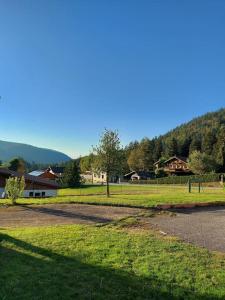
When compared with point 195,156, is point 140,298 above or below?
below

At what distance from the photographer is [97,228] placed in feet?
43.4

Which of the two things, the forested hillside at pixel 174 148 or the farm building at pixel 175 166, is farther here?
the farm building at pixel 175 166

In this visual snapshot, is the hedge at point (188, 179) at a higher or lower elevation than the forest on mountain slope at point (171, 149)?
lower

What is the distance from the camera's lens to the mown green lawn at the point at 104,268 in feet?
22.3

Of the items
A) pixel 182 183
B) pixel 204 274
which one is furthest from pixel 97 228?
pixel 182 183

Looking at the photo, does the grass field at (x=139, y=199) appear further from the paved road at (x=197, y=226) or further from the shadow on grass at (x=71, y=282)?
the shadow on grass at (x=71, y=282)

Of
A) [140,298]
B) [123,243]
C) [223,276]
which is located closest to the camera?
[140,298]

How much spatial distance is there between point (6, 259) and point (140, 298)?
355 centimetres

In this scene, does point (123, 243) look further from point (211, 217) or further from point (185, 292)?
point (211, 217)

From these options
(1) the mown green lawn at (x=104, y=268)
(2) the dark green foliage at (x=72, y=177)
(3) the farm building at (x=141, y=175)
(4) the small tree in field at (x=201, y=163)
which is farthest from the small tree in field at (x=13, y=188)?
(3) the farm building at (x=141, y=175)

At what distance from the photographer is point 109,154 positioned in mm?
32094

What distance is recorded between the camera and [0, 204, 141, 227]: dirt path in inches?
586

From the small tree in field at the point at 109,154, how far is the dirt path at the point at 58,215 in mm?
11863

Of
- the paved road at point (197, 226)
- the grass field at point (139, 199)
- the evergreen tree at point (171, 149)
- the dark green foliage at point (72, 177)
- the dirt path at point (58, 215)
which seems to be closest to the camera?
the paved road at point (197, 226)
